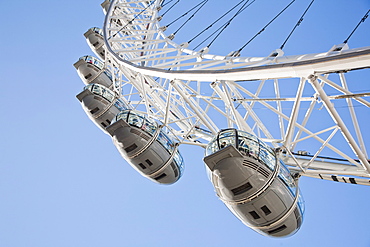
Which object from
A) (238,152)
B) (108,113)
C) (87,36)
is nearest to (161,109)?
(108,113)

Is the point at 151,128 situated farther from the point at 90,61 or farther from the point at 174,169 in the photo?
the point at 90,61

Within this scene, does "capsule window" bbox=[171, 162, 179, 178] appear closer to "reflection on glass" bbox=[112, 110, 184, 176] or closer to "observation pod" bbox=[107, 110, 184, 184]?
"observation pod" bbox=[107, 110, 184, 184]

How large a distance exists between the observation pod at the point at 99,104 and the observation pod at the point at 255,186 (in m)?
11.7

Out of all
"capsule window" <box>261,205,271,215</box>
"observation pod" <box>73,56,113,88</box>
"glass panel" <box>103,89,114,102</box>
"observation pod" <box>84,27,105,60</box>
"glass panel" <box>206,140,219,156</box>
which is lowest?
"capsule window" <box>261,205,271,215</box>

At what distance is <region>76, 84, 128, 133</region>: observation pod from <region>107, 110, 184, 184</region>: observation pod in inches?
201

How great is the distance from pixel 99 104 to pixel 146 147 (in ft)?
23.2

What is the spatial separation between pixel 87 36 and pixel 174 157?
1785 centimetres

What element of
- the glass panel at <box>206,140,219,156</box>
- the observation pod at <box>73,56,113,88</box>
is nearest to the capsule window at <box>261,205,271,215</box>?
the glass panel at <box>206,140,219,156</box>

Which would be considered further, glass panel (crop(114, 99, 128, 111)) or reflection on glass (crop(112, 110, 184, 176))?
glass panel (crop(114, 99, 128, 111))

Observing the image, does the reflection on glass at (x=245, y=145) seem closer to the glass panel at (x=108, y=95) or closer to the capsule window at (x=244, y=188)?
the capsule window at (x=244, y=188)

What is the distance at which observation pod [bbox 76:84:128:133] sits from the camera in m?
22.6

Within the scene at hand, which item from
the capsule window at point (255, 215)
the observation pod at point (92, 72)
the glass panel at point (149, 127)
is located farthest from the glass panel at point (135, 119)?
the observation pod at point (92, 72)

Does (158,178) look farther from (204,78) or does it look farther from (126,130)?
(204,78)

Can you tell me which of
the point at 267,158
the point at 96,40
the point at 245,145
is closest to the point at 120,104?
the point at 96,40
